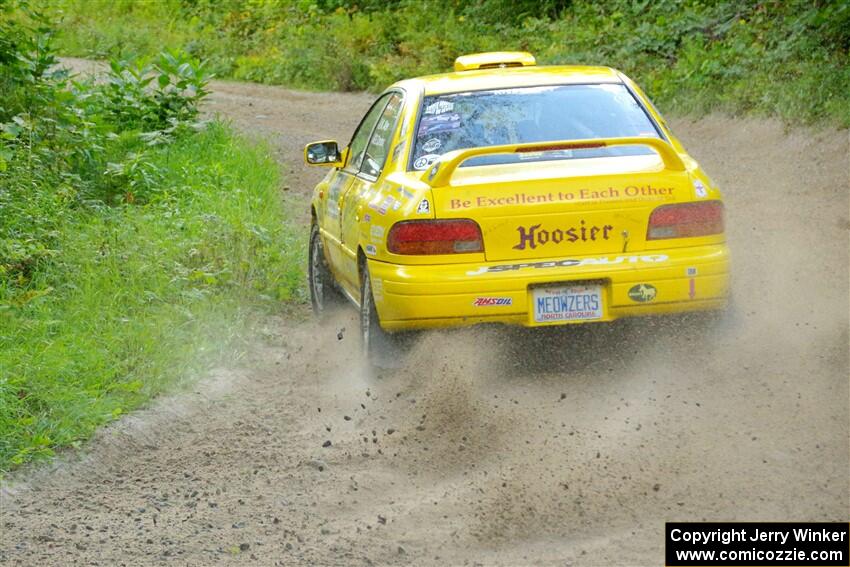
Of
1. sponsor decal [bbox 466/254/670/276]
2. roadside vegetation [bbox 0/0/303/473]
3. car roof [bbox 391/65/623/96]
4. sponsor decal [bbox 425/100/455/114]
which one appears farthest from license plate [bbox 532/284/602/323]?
roadside vegetation [bbox 0/0/303/473]

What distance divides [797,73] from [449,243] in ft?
31.1

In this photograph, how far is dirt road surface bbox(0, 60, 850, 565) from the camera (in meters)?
4.75

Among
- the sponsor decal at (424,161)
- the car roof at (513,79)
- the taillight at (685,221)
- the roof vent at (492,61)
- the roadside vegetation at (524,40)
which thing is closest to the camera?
the taillight at (685,221)

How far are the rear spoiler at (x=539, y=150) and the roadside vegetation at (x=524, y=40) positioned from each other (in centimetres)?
685

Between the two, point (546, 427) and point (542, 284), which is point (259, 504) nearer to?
point (546, 427)

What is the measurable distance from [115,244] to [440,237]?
12.6 ft

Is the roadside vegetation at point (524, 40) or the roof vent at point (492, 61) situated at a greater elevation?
the roof vent at point (492, 61)

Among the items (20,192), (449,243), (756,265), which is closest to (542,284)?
(449,243)

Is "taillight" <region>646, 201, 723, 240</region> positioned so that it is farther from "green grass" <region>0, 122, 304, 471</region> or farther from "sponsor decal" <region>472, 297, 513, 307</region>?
"green grass" <region>0, 122, 304, 471</region>

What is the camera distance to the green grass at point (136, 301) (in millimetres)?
6488

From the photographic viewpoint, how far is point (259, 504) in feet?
17.4

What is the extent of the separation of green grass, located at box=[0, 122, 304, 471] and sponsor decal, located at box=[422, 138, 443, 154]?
74.6 inches

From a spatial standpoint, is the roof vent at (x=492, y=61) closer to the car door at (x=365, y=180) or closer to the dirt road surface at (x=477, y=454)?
the car door at (x=365, y=180)

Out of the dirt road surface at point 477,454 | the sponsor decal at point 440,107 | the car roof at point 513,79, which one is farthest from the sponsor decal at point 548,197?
the car roof at point 513,79
